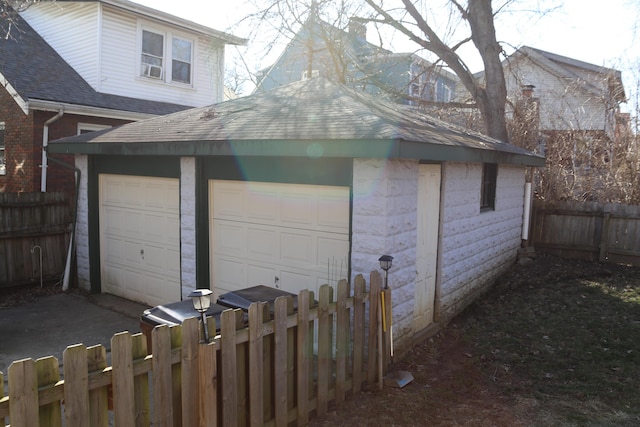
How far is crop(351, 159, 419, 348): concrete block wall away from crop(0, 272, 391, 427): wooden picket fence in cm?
46

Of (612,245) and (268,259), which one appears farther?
(612,245)

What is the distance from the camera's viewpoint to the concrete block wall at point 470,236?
291 inches

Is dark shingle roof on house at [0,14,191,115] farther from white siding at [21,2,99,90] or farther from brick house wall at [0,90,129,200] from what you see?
brick house wall at [0,90,129,200]

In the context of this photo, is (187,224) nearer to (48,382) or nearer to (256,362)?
(256,362)

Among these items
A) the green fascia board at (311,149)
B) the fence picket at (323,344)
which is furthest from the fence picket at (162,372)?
the green fascia board at (311,149)

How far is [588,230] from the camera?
461 inches

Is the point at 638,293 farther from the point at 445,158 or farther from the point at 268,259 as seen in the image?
the point at 268,259

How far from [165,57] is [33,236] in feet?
28.7

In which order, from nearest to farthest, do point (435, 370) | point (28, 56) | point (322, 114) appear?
point (435, 370) < point (322, 114) < point (28, 56)

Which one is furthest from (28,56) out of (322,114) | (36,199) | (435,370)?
(435,370)

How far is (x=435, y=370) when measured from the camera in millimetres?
5977

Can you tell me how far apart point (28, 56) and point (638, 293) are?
16157mm

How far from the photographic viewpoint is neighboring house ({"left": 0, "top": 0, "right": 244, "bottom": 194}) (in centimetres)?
1253

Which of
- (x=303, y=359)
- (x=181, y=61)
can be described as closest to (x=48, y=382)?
(x=303, y=359)
